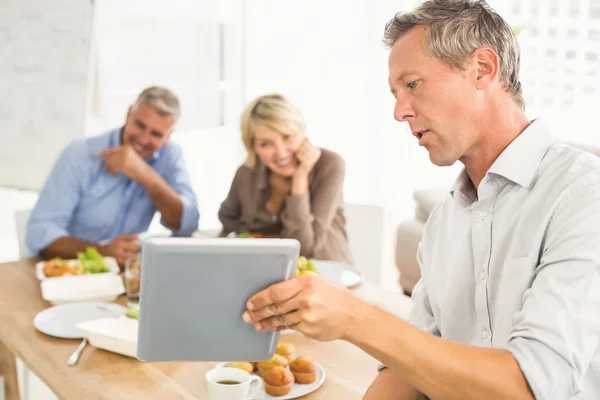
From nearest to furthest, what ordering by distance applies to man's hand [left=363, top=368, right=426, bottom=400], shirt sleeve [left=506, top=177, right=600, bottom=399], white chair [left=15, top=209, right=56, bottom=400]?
1. shirt sleeve [left=506, top=177, right=600, bottom=399]
2. man's hand [left=363, top=368, right=426, bottom=400]
3. white chair [left=15, top=209, right=56, bottom=400]

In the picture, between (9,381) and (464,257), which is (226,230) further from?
(464,257)

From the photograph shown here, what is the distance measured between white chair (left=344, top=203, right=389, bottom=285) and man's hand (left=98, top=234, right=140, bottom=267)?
2.85ft

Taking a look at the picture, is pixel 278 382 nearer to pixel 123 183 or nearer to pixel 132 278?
pixel 132 278

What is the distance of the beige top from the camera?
2.70 metres

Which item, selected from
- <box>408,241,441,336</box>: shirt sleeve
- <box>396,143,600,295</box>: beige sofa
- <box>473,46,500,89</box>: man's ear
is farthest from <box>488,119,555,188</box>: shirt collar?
<box>396,143,600,295</box>: beige sofa

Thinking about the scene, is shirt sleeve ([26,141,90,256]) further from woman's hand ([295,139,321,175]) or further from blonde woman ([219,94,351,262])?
woman's hand ([295,139,321,175])

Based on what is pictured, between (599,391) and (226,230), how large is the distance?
1922 millimetres

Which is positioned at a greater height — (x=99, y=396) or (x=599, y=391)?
(x=599, y=391)

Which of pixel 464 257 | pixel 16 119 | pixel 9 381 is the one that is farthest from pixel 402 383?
pixel 16 119

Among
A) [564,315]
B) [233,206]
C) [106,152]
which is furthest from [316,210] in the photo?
[564,315]

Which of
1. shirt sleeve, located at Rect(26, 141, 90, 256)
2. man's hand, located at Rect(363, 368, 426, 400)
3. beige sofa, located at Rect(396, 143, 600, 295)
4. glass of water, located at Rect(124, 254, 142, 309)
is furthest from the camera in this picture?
beige sofa, located at Rect(396, 143, 600, 295)

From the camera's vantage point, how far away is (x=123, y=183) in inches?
113

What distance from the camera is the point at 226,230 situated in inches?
114

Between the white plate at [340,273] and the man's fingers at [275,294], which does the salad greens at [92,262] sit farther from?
the man's fingers at [275,294]
